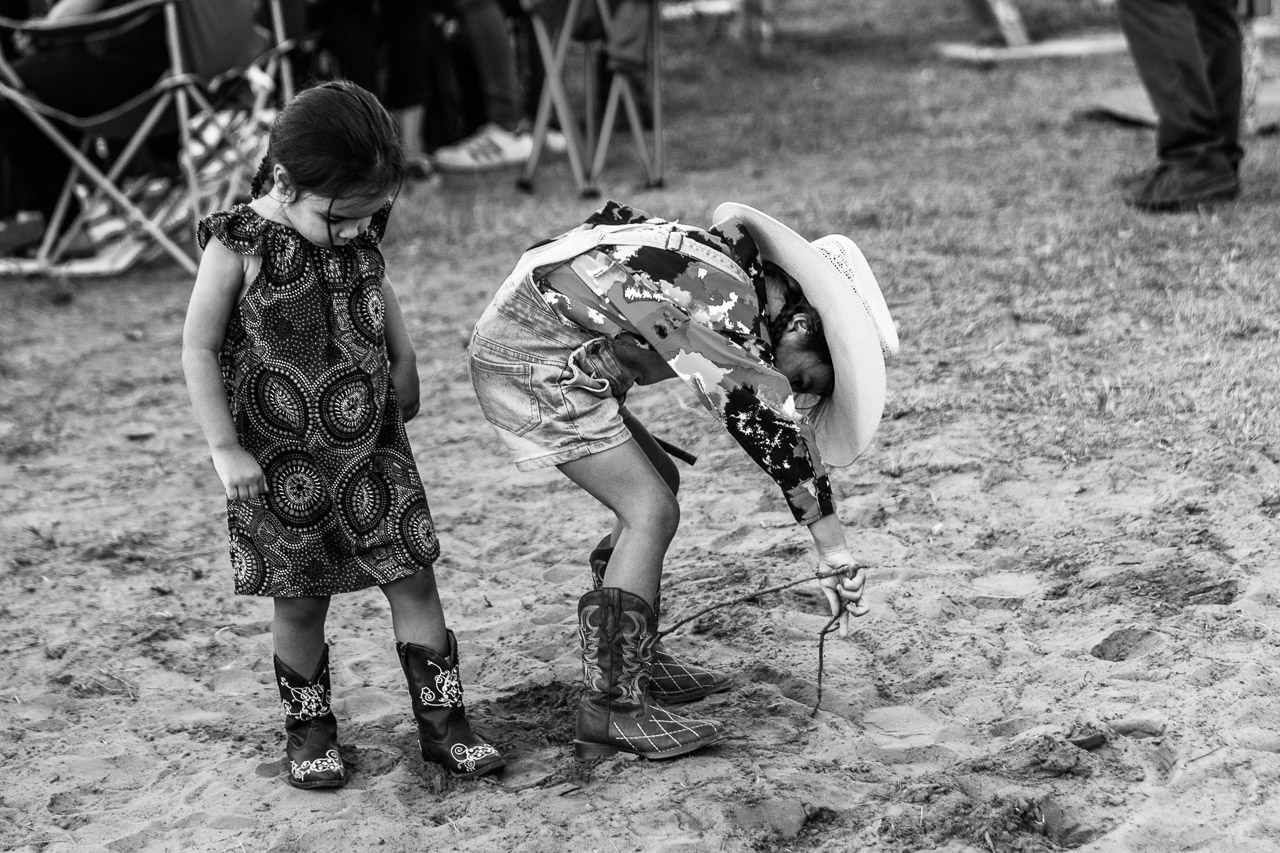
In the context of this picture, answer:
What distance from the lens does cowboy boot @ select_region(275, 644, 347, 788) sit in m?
2.41

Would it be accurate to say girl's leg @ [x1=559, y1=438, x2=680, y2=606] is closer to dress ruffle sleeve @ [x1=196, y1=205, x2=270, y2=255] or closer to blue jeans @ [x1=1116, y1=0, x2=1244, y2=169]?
dress ruffle sleeve @ [x1=196, y1=205, x2=270, y2=255]

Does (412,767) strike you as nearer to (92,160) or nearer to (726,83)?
(92,160)

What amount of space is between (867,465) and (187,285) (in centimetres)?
345

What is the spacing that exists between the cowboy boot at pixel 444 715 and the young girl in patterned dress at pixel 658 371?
0.18 m

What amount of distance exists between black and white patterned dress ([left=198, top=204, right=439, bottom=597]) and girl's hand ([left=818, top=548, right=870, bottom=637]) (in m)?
0.65

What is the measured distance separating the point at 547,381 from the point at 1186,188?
353 cm

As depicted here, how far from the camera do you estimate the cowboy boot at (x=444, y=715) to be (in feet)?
7.88

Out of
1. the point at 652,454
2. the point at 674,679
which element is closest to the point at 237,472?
the point at 652,454

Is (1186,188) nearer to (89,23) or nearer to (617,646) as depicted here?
(617,646)

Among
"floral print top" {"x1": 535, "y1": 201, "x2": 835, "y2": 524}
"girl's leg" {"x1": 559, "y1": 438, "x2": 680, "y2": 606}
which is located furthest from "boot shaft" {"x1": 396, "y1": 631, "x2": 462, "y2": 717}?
"floral print top" {"x1": 535, "y1": 201, "x2": 835, "y2": 524}

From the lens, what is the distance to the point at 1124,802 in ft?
7.07

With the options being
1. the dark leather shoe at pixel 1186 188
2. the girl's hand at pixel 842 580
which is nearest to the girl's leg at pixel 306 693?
the girl's hand at pixel 842 580

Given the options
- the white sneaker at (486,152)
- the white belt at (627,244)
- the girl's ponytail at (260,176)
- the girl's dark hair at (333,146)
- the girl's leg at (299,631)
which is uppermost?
the girl's dark hair at (333,146)

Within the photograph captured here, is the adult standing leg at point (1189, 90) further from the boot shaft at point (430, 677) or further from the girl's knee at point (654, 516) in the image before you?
the boot shaft at point (430, 677)
